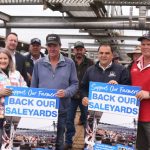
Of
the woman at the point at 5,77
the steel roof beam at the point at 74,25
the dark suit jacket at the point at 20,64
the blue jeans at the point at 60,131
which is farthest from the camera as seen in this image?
the steel roof beam at the point at 74,25

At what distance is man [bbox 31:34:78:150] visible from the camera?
4617 mm

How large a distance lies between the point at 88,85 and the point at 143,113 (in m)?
0.87

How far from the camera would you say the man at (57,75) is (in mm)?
4617

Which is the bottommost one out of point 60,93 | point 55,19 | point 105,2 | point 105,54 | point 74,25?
point 60,93

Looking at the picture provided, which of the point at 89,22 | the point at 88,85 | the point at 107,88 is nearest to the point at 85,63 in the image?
the point at 89,22

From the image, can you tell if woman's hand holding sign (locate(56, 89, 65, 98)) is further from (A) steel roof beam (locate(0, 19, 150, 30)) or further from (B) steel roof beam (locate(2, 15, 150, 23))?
(B) steel roof beam (locate(2, 15, 150, 23))

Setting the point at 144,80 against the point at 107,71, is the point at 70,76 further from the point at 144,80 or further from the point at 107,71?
the point at 144,80

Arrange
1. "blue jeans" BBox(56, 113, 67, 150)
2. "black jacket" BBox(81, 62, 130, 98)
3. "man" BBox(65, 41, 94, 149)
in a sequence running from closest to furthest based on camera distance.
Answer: "black jacket" BBox(81, 62, 130, 98) < "blue jeans" BBox(56, 113, 67, 150) < "man" BBox(65, 41, 94, 149)

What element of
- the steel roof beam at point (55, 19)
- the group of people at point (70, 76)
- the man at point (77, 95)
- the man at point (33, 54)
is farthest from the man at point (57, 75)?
the steel roof beam at point (55, 19)

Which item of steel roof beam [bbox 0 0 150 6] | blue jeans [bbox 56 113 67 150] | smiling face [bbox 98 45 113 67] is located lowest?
blue jeans [bbox 56 113 67 150]

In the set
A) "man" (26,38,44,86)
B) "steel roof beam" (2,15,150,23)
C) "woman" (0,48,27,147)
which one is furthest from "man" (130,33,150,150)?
"steel roof beam" (2,15,150,23)

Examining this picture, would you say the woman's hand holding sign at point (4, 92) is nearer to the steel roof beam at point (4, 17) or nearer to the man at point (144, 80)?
the man at point (144, 80)

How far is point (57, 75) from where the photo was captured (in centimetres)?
464

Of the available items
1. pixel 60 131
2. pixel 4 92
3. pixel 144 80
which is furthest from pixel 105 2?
pixel 4 92
